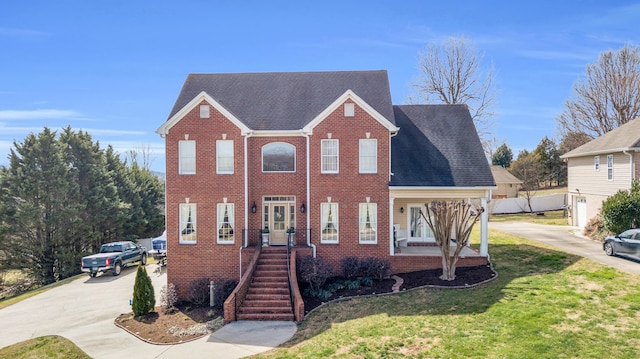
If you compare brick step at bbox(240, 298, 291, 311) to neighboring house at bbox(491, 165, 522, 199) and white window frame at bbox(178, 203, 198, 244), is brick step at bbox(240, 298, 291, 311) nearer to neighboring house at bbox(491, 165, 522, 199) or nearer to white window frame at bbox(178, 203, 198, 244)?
white window frame at bbox(178, 203, 198, 244)

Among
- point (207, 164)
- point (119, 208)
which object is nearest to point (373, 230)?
point (207, 164)

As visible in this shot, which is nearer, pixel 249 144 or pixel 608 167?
pixel 249 144

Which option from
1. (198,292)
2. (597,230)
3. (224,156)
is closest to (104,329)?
(198,292)

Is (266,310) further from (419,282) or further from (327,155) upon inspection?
(327,155)

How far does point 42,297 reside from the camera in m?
20.3

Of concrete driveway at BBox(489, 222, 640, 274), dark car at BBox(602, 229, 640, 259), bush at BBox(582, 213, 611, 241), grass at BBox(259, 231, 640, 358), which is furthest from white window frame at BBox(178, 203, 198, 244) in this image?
bush at BBox(582, 213, 611, 241)

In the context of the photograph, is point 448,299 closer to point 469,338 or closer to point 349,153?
point 469,338

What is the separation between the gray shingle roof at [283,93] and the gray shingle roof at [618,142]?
14482 mm

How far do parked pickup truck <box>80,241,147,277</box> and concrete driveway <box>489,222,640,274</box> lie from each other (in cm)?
2430

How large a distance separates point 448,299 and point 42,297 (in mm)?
19591

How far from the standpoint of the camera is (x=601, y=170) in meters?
26.0

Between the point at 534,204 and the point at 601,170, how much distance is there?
1783 cm

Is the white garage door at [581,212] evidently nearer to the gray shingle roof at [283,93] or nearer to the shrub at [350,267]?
the gray shingle roof at [283,93]

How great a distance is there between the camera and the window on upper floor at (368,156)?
17.9 metres
